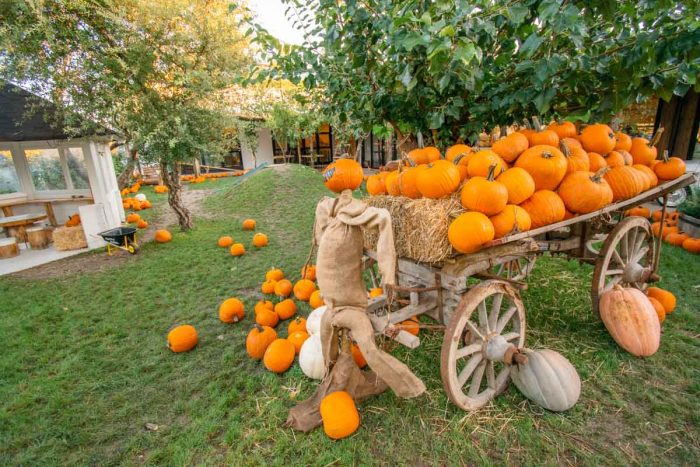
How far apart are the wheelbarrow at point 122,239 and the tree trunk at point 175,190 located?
1411mm

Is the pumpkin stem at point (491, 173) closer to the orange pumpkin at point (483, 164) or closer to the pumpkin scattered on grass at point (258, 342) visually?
the orange pumpkin at point (483, 164)

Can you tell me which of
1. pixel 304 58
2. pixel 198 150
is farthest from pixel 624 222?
pixel 198 150

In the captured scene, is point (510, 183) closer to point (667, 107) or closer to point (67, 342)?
point (67, 342)

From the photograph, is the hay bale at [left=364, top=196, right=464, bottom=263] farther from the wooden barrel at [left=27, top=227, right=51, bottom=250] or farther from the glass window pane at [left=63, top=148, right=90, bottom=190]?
the glass window pane at [left=63, top=148, right=90, bottom=190]

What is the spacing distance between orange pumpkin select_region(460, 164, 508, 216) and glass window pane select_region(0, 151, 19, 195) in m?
11.3

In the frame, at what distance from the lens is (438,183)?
94.0 inches

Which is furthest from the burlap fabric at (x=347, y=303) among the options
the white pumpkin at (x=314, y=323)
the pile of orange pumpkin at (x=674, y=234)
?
the pile of orange pumpkin at (x=674, y=234)

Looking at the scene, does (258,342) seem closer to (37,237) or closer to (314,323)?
(314,323)

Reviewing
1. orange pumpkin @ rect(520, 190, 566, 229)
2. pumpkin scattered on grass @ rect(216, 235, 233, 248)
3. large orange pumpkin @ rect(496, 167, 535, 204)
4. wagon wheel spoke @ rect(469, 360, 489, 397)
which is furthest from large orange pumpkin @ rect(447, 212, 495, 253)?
pumpkin scattered on grass @ rect(216, 235, 233, 248)

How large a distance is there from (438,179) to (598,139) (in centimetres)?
173

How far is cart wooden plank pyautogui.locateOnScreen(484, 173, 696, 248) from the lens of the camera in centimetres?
220

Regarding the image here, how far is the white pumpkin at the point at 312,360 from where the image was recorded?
9.74ft

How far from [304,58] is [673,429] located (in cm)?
450

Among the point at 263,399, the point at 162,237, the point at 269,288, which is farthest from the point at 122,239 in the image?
the point at 263,399
